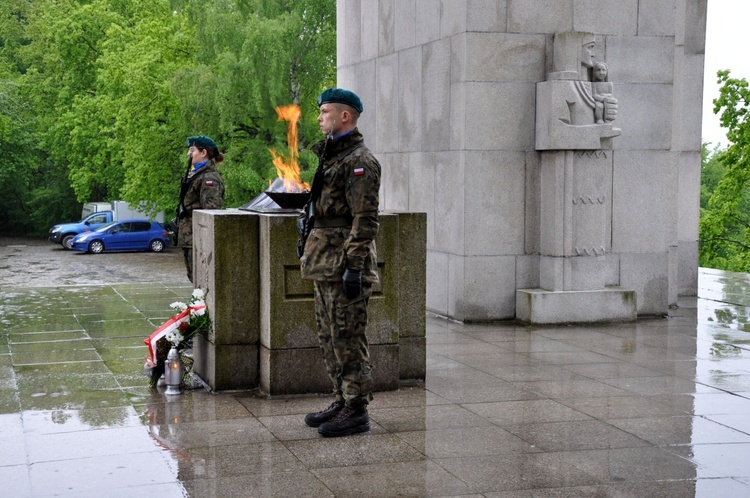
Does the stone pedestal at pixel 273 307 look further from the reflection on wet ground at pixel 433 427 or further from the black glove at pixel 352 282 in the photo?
the black glove at pixel 352 282

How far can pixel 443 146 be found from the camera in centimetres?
1276

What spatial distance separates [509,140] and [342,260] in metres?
5.90

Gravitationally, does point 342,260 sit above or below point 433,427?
above

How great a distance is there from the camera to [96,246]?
44.8 metres

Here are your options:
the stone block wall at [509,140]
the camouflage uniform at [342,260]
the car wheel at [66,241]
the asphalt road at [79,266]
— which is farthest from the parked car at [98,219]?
the camouflage uniform at [342,260]

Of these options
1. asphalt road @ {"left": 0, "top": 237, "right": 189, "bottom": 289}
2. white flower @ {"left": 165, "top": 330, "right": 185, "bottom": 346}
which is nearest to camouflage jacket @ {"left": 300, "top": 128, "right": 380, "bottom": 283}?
white flower @ {"left": 165, "top": 330, "right": 185, "bottom": 346}

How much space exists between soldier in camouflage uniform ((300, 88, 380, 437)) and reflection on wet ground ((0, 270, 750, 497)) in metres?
0.33

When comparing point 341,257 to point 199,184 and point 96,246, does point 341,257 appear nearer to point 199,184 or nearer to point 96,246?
point 199,184

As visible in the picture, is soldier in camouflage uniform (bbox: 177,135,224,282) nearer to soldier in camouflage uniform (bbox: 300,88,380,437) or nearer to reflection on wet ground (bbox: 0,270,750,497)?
reflection on wet ground (bbox: 0,270,750,497)

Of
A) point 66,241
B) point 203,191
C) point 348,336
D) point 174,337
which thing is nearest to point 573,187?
point 203,191

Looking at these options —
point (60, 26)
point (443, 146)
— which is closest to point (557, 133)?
point (443, 146)

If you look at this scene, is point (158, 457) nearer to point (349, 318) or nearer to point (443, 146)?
point (349, 318)

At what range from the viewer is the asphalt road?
30156mm

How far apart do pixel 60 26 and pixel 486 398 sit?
49.4m
